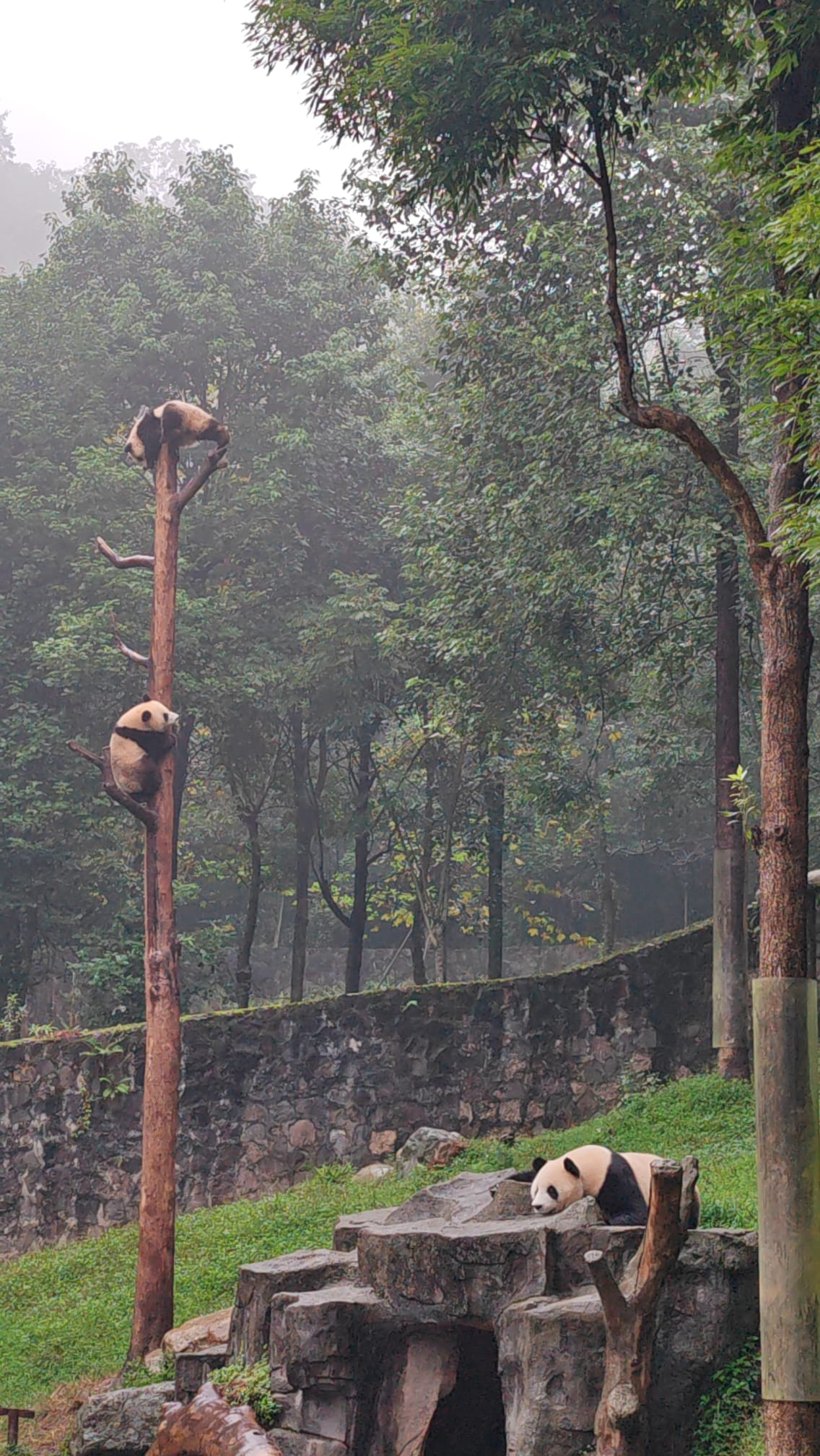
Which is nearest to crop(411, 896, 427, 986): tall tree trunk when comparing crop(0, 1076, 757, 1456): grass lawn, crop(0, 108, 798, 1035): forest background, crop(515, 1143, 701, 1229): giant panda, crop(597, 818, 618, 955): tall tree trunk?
crop(0, 108, 798, 1035): forest background

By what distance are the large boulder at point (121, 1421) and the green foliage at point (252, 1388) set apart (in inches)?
37.0

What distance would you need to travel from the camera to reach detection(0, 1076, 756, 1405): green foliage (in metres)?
11.2

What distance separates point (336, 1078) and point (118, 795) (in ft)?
23.4

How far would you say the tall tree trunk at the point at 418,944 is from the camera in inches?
872

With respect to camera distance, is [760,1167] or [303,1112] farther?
[303,1112]

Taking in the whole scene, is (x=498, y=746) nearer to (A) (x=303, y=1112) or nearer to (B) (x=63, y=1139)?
(A) (x=303, y=1112)

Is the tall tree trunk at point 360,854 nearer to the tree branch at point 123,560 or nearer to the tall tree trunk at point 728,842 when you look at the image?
the tall tree trunk at point 728,842

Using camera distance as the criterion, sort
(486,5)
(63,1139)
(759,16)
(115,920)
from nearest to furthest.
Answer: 1. (759,16)
2. (486,5)
3. (63,1139)
4. (115,920)

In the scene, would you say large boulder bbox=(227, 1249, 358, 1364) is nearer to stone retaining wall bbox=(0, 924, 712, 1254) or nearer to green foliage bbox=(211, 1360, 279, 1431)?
green foliage bbox=(211, 1360, 279, 1431)

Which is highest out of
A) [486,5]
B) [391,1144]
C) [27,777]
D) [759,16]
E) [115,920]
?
[486,5]

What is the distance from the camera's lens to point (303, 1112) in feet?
53.2

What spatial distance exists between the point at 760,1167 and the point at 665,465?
967 centimetres

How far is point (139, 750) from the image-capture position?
11.0 meters

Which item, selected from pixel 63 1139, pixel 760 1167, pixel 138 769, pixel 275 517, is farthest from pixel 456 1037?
pixel 760 1167
